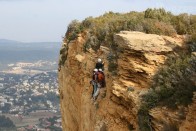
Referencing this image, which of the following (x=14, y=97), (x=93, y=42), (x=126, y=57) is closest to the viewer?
(x=126, y=57)

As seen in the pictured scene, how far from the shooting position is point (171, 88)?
11977 millimetres

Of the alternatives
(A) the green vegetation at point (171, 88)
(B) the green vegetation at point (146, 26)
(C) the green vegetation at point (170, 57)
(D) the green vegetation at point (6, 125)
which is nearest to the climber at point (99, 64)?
(C) the green vegetation at point (170, 57)

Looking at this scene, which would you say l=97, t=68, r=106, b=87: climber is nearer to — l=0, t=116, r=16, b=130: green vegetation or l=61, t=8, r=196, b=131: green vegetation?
l=61, t=8, r=196, b=131: green vegetation

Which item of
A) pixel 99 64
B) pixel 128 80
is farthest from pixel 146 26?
pixel 128 80

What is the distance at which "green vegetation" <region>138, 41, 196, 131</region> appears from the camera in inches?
442

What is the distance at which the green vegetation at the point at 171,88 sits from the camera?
442 inches

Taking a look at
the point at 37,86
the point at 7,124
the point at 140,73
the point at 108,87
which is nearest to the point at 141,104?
the point at 140,73

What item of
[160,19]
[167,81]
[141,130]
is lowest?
[141,130]

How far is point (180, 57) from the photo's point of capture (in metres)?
13.4

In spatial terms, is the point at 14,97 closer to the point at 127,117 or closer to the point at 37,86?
the point at 37,86

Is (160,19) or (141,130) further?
(160,19)

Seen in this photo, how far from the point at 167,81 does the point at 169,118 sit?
1.50m

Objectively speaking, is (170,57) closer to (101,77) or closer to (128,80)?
(128,80)

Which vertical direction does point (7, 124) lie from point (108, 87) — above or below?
below
